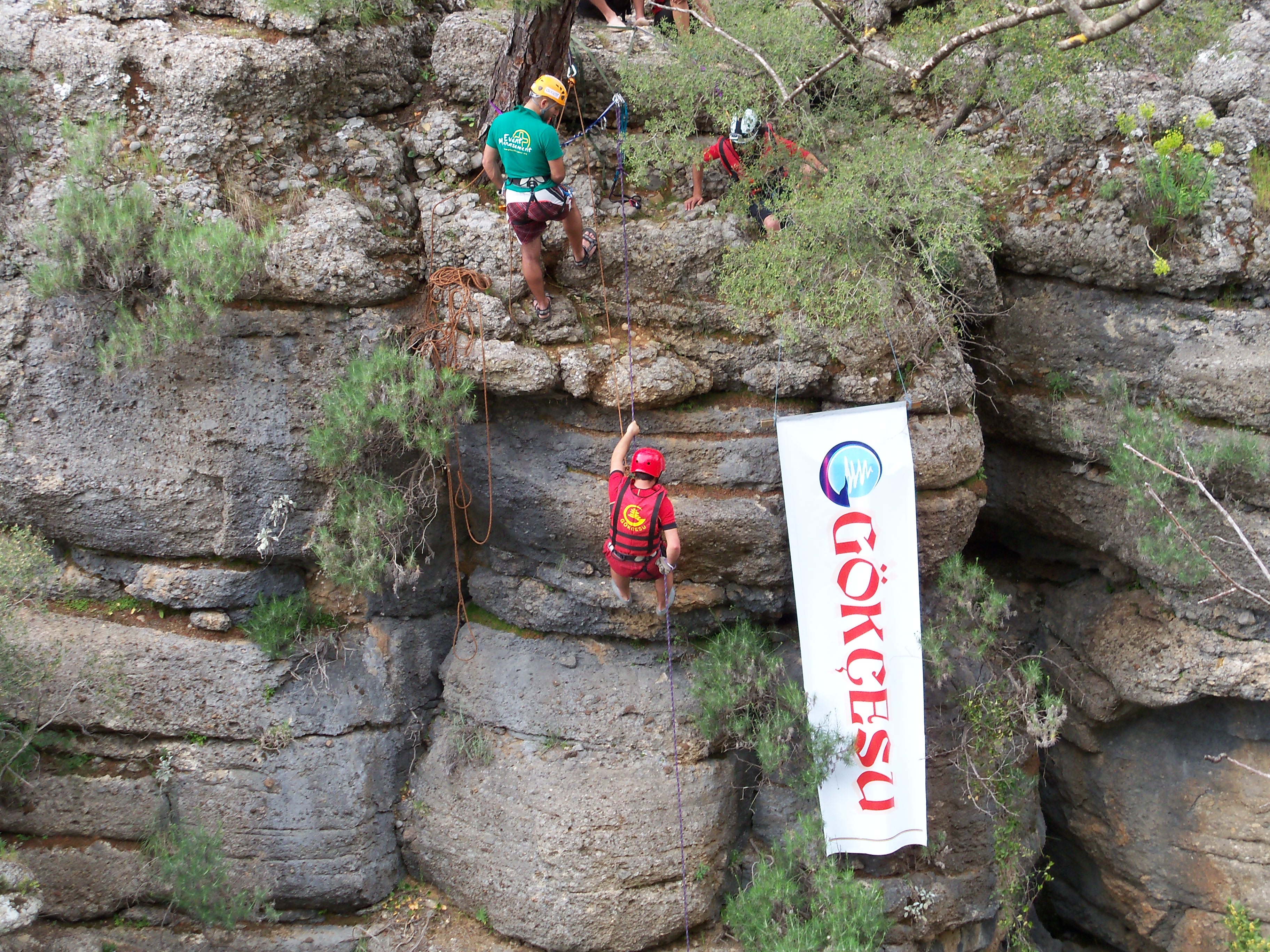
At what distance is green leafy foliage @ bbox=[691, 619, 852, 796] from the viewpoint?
20.2ft

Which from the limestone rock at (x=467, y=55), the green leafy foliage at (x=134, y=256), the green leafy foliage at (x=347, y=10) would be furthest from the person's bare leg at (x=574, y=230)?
the green leafy foliage at (x=347, y=10)

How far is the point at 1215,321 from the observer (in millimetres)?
6703

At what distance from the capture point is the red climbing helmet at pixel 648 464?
18.4ft

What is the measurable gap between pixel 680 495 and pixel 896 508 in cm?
147

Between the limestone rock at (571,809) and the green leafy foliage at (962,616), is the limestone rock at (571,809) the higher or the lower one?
the lower one

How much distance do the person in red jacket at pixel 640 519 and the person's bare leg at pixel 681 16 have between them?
347cm

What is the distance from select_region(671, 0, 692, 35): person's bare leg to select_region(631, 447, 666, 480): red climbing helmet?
3635mm

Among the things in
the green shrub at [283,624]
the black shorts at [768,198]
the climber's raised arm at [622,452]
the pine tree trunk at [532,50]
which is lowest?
the green shrub at [283,624]

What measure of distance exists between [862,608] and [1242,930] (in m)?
4.01

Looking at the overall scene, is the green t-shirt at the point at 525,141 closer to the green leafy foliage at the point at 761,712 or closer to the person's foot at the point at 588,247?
the person's foot at the point at 588,247

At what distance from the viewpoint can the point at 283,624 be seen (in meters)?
6.75

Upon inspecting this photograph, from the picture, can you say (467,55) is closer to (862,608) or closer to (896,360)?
(896,360)

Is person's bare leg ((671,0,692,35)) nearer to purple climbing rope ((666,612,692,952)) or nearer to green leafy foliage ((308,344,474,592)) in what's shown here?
green leafy foliage ((308,344,474,592))

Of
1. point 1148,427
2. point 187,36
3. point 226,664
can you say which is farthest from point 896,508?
point 187,36
